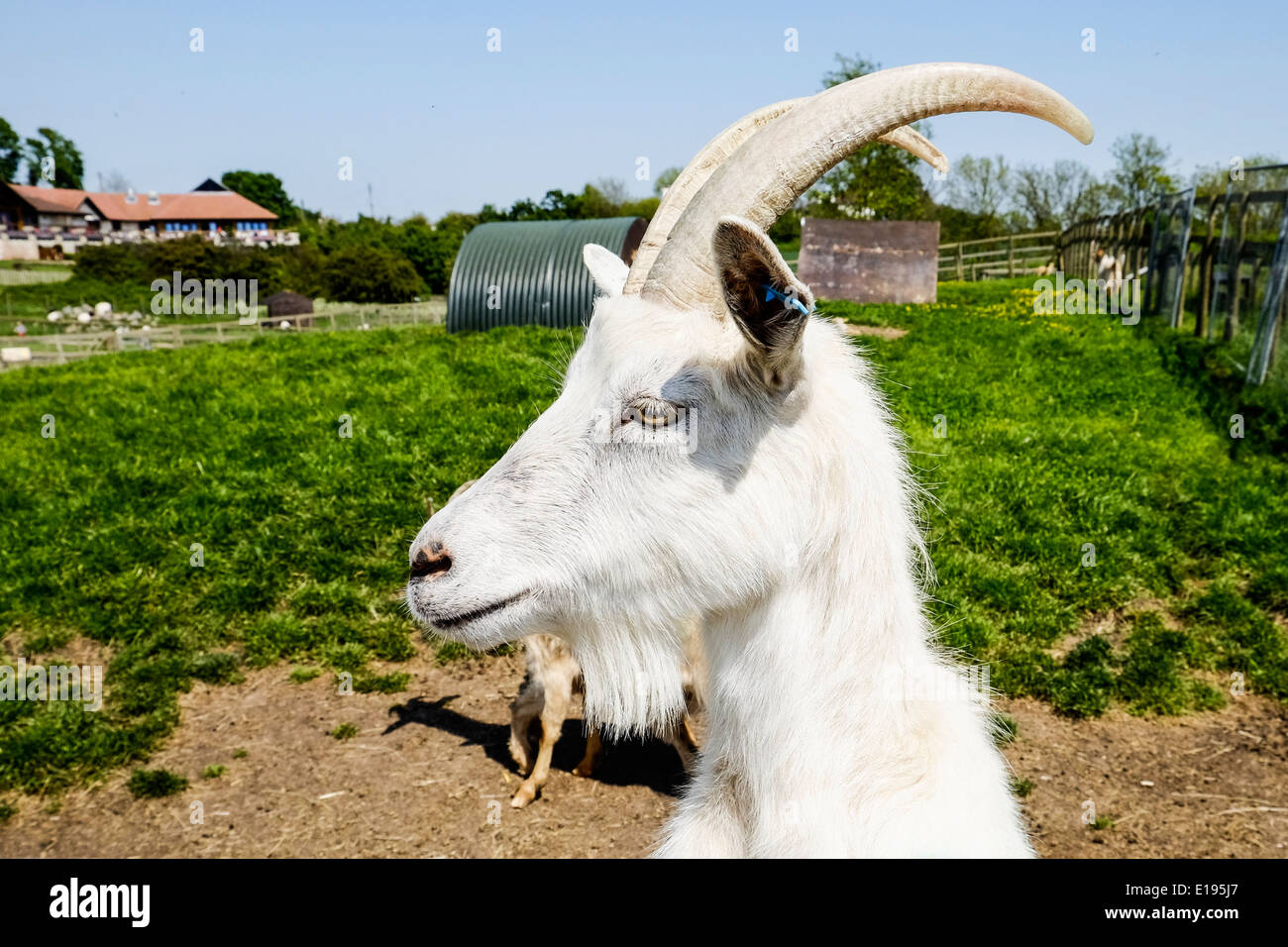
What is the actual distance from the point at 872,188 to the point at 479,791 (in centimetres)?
3282

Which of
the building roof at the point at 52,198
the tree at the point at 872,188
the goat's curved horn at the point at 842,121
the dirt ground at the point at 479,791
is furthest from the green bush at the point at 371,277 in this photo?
the goat's curved horn at the point at 842,121

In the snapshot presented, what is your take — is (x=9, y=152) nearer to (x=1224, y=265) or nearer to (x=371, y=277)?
(x=371, y=277)

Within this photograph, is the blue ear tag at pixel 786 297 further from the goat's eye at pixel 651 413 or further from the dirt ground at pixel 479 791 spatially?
the dirt ground at pixel 479 791

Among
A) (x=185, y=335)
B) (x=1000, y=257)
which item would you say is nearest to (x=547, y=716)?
(x=185, y=335)

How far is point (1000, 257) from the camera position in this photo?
116ft

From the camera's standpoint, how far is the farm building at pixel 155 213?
73375mm

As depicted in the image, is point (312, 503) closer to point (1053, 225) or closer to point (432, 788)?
point (432, 788)

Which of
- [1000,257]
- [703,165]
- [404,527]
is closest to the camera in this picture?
[703,165]

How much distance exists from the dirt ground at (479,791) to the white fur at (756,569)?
217cm

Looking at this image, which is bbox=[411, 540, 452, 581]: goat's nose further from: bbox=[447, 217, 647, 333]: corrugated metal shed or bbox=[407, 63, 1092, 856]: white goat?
bbox=[447, 217, 647, 333]: corrugated metal shed

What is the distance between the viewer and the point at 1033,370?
10688mm
